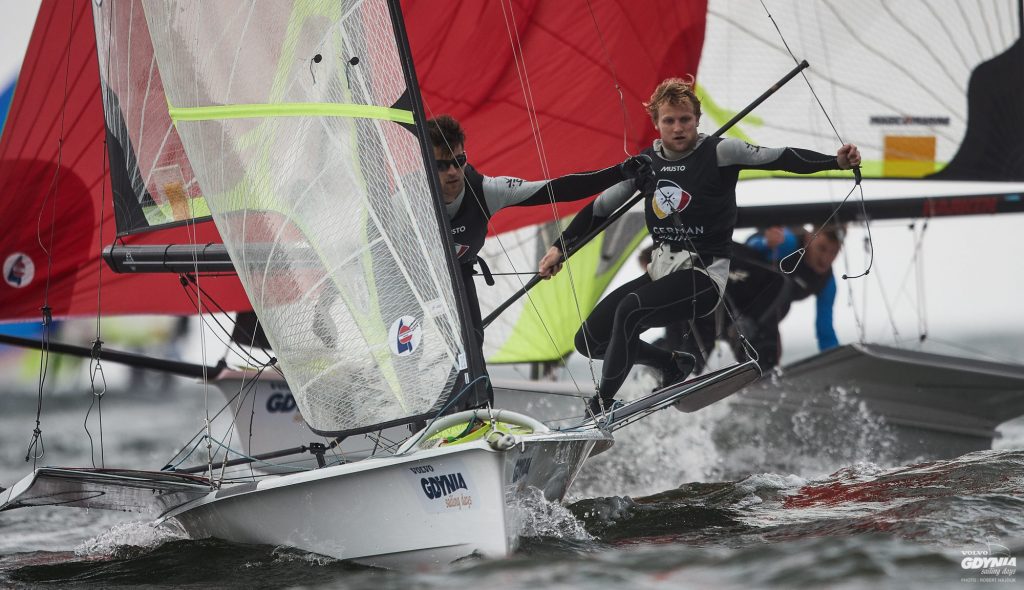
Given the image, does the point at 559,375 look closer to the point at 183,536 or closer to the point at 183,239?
the point at 183,239

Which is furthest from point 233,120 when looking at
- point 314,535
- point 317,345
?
point 314,535

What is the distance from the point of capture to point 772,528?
3.45 metres

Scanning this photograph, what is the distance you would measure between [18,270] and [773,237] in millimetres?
4808

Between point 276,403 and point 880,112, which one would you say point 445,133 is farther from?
point 880,112

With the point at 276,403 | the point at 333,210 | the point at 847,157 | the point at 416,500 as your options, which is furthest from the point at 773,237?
the point at 416,500

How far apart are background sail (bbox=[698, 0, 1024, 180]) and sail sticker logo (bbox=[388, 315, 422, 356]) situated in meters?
4.49

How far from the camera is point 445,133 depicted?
3980 millimetres

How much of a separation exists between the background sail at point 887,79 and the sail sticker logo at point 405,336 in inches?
177

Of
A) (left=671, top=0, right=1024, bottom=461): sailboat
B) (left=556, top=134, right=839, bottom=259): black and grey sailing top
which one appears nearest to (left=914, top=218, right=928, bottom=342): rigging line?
(left=671, top=0, right=1024, bottom=461): sailboat

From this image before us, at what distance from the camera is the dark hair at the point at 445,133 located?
3910 mm

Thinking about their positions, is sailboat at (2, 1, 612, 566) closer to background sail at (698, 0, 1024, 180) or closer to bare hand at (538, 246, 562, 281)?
bare hand at (538, 246, 562, 281)

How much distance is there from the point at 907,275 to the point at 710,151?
359 centimetres

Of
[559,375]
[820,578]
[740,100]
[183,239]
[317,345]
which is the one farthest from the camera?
[559,375]

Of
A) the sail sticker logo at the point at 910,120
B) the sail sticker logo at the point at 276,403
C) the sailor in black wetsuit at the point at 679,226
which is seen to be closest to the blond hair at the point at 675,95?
the sailor in black wetsuit at the point at 679,226
